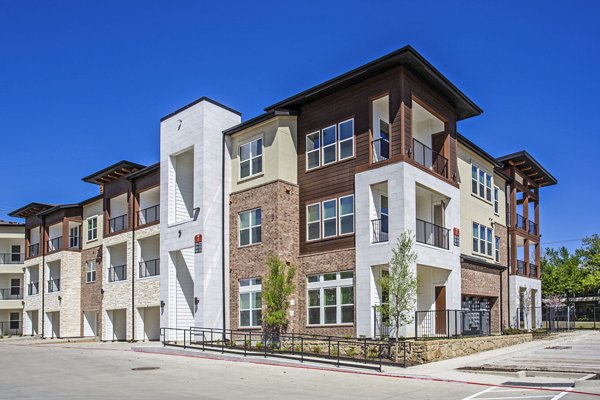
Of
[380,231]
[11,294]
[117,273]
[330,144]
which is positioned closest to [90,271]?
[117,273]

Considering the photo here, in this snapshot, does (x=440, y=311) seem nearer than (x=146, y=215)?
Yes

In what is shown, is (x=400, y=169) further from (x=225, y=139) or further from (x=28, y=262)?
(x=28, y=262)

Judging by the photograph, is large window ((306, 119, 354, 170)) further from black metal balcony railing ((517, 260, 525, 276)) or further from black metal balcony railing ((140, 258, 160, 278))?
black metal balcony railing ((517, 260, 525, 276))

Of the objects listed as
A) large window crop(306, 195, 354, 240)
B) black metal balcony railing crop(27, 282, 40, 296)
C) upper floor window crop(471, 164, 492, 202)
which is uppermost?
upper floor window crop(471, 164, 492, 202)

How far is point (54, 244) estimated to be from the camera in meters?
48.0

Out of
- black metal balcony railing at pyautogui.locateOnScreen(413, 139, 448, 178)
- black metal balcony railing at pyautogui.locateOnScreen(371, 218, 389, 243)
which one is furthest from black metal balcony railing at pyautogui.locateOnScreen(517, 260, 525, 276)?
black metal balcony railing at pyautogui.locateOnScreen(371, 218, 389, 243)

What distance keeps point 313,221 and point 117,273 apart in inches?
716

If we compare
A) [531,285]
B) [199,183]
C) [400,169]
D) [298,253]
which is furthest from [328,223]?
[531,285]

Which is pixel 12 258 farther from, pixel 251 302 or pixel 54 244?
pixel 251 302

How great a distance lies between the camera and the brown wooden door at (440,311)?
25870mm

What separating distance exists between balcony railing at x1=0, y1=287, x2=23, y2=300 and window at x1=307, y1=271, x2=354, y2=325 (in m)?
40.1

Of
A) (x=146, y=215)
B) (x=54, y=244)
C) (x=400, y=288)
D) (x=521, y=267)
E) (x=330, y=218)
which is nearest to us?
(x=400, y=288)

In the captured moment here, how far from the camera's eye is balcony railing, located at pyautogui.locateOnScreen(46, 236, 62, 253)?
4712 cm

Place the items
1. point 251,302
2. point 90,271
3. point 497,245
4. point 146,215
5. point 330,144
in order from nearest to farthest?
1. point 330,144
2. point 251,302
3. point 497,245
4. point 146,215
5. point 90,271
